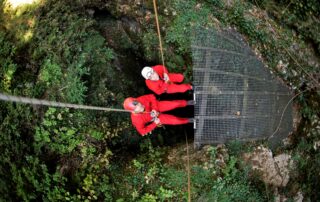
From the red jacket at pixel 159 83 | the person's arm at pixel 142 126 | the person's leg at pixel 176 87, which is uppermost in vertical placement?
the red jacket at pixel 159 83

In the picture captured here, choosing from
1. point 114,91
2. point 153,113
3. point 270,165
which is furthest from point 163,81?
point 270,165

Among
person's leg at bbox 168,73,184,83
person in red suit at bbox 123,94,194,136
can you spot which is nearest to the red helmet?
person in red suit at bbox 123,94,194,136

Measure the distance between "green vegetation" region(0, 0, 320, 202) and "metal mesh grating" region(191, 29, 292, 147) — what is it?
34 centimetres

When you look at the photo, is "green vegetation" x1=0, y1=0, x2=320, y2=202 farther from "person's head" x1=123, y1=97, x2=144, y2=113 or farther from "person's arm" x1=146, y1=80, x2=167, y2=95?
"person's head" x1=123, y1=97, x2=144, y2=113

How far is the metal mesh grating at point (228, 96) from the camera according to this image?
5672 millimetres

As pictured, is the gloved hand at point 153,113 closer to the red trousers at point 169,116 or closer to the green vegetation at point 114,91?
the red trousers at point 169,116

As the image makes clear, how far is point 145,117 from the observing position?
5.66m

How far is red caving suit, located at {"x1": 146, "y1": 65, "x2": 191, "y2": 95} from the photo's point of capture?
5766 millimetres

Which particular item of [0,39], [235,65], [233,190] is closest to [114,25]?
[0,39]

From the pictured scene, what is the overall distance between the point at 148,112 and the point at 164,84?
0.59m

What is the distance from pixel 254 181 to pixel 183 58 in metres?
2.57

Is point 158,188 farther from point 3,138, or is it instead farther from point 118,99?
point 3,138

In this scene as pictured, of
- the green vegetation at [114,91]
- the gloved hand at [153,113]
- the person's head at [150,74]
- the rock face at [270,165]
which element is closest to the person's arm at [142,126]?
the gloved hand at [153,113]

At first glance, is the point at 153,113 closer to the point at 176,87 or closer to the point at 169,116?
the point at 169,116
